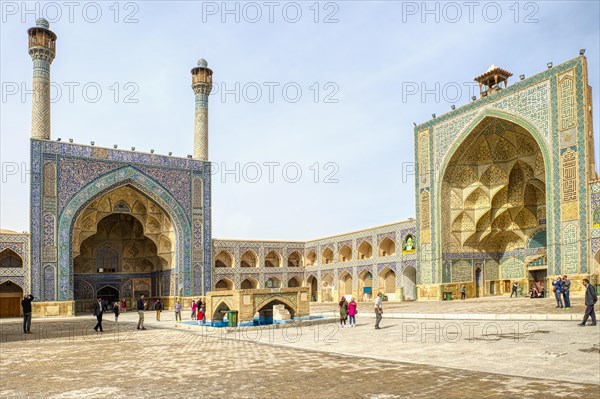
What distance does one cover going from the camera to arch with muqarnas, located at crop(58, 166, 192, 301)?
89.1ft

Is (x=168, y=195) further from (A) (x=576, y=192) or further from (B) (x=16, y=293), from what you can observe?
(A) (x=576, y=192)

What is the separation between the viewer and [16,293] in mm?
28969

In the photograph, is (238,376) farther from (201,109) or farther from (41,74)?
(201,109)

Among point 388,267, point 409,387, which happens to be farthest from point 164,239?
point 409,387

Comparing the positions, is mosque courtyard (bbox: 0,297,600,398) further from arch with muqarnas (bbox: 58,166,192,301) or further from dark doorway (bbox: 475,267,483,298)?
dark doorway (bbox: 475,267,483,298)

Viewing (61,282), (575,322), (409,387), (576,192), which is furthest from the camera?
(61,282)

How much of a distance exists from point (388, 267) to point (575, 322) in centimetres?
1956

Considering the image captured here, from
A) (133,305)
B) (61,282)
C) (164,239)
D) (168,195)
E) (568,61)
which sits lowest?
(133,305)

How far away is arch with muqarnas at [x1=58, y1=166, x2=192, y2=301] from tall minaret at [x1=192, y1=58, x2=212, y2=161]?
3.72m

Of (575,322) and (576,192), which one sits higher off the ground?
(576,192)

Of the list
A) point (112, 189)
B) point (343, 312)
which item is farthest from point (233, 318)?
point (112, 189)

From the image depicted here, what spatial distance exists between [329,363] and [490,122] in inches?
768

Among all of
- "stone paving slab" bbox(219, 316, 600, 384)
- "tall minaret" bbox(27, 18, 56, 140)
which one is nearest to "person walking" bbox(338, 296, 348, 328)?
"stone paving slab" bbox(219, 316, 600, 384)

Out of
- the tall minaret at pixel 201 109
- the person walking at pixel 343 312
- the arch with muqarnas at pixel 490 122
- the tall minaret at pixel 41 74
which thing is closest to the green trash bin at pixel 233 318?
the person walking at pixel 343 312
